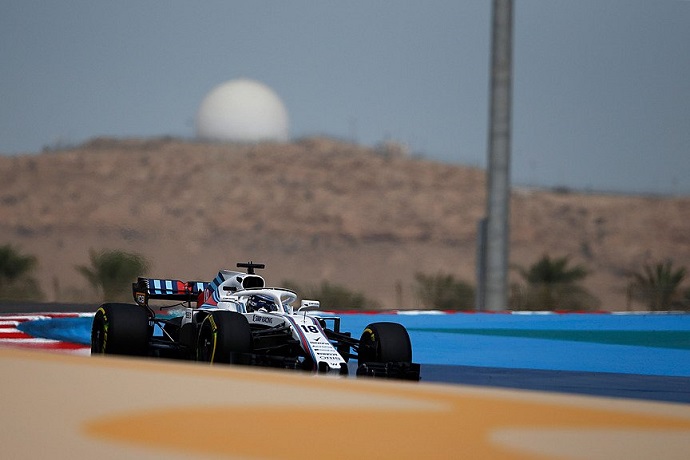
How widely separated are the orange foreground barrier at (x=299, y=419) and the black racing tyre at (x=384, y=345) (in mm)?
4322

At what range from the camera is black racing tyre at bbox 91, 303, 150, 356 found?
A: 9.88 m

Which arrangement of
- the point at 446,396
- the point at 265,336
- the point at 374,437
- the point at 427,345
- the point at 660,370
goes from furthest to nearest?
the point at 427,345
the point at 660,370
the point at 265,336
the point at 446,396
the point at 374,437

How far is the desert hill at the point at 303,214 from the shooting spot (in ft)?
193

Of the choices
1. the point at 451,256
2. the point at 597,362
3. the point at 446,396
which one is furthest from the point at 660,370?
the point at 451,256

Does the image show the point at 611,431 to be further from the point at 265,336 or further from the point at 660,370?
the point at 660,370

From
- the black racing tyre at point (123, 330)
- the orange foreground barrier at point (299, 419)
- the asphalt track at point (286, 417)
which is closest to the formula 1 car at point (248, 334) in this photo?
the black racing tyre at point (123, 330)

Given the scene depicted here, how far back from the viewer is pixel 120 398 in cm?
505

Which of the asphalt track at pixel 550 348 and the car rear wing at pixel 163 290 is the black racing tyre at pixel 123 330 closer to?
the car rear wing at pixel 163 290

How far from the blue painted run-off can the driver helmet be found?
2.62 meters

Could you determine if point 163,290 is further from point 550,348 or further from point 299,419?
point 299,419

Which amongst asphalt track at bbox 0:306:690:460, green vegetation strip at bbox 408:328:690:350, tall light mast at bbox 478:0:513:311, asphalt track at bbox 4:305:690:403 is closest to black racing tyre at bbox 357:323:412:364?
asphalt track at bbox 4:305:690:403

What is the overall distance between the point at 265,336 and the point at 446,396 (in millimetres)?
4926

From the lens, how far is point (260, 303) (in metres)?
10.3

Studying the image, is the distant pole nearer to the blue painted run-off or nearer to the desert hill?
the blue painted run-off
